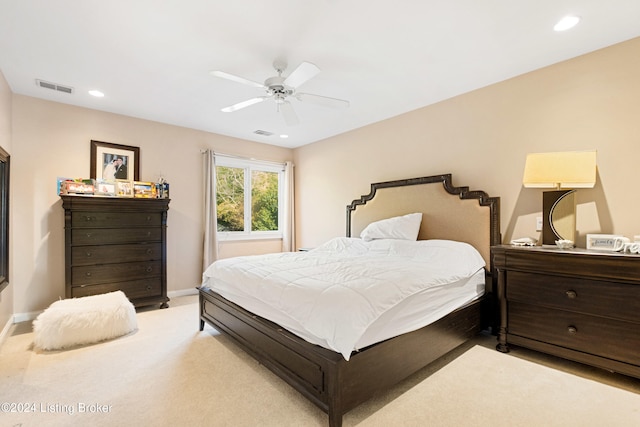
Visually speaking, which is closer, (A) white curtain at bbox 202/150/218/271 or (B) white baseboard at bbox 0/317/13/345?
(B) white baseboard at bbox 0/317/13/345

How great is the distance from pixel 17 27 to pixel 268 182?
150 inches

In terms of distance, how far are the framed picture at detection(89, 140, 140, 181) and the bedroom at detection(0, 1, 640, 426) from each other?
Answer: 105 millimetres

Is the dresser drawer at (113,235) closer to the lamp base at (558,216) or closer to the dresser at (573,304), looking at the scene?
the dresser at (573,304)

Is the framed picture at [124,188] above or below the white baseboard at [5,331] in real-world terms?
above

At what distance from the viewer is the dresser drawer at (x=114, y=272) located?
337 centimetres

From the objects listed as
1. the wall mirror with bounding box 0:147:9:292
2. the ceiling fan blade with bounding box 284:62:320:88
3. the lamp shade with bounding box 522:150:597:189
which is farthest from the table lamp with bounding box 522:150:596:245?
the wall mirror with bounding box 0:147:9:292

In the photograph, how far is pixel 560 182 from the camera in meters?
2.44

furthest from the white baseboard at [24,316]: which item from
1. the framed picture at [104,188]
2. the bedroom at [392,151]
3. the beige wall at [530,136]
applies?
the beige wall at [530,136]

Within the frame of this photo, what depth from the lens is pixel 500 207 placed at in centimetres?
309

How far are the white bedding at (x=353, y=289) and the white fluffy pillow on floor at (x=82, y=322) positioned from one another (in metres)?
0.85

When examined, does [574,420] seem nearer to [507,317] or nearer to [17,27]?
[507,317]

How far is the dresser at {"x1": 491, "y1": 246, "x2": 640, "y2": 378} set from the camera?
6.66 ft

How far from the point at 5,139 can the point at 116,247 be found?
154cm

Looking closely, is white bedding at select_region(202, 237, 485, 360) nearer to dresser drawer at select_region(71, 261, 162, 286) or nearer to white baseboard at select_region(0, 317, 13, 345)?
dresser drawer at select_region(71, 261, 162, 286)
